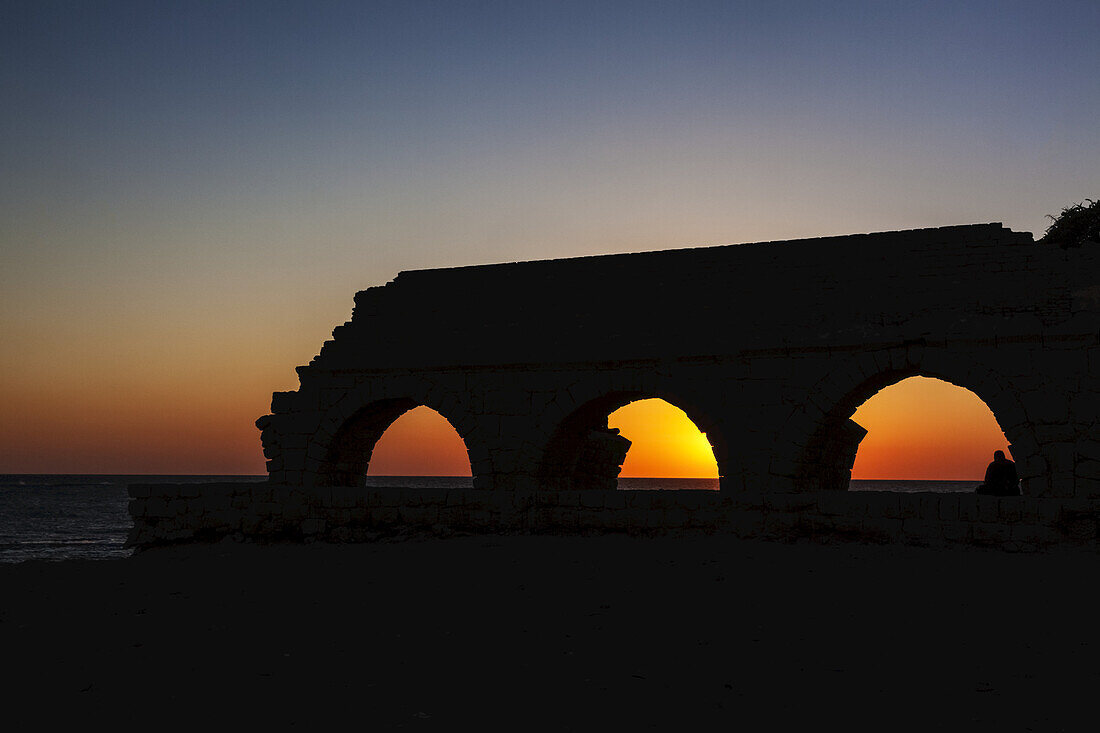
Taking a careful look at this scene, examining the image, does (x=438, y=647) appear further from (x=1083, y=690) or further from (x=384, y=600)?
(x=1083, y=690)

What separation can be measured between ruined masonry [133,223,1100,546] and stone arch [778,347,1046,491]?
27 millimetres

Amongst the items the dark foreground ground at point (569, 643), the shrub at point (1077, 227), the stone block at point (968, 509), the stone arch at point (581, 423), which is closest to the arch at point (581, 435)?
the stone arch at point (581, 423)

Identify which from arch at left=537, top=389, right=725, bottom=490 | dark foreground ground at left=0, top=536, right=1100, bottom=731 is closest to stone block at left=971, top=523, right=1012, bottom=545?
dark foreground ground at left=0, top=536, right=1100, bottom=731

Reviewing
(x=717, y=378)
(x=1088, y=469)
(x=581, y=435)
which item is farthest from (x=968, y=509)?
(x=581, y=435)

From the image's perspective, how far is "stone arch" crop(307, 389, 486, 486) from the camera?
14.2 metres

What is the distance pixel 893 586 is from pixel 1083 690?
2622 mm

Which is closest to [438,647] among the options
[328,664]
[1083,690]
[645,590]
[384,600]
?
[328,664]

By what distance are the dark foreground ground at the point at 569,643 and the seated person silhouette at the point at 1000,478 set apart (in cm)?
323

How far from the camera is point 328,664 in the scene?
18.0 feet

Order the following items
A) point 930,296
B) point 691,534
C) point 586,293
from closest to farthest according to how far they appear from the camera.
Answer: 1. point 691,534
2. point 930,296
3. point 586,293

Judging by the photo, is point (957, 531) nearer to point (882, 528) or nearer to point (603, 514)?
point (882, 528)

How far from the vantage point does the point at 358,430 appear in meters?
15.4

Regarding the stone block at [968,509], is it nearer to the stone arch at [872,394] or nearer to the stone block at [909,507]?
the stone block at [909,507]

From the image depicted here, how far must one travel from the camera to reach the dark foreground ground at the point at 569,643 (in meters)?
4.69
